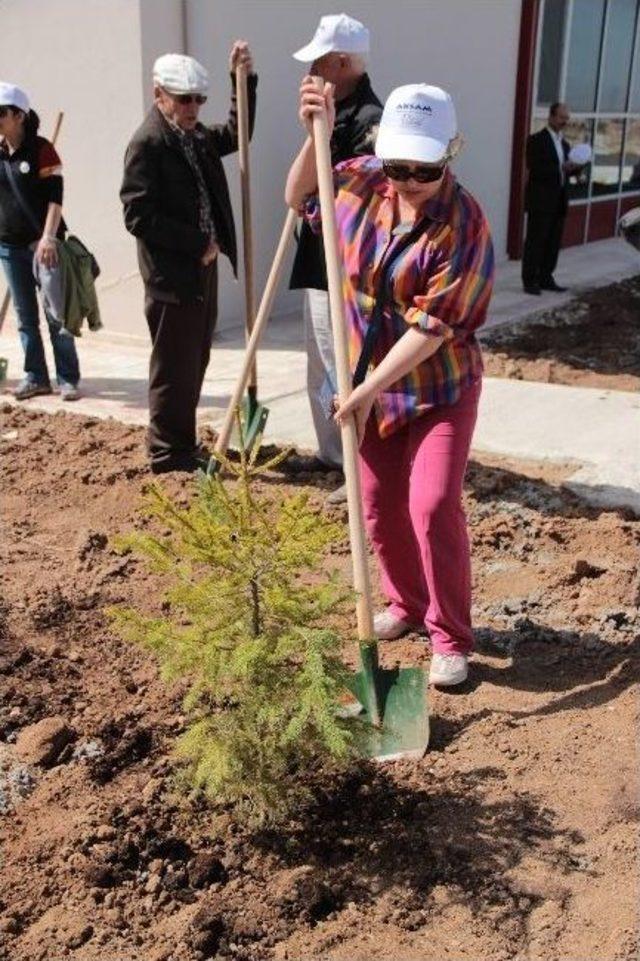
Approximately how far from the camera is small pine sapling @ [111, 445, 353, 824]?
2.62 m

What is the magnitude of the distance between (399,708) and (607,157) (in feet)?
46.0

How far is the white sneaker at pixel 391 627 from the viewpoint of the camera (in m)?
3.94

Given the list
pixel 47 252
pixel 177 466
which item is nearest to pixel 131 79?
pixel 47 252

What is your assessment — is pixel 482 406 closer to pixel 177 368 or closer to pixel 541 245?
pixel 177 368

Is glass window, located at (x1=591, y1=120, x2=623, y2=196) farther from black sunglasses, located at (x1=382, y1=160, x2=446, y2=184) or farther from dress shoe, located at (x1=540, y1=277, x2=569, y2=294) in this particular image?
black sunglasses, located at (x1=382, y1=160, x2=446, y2=184)

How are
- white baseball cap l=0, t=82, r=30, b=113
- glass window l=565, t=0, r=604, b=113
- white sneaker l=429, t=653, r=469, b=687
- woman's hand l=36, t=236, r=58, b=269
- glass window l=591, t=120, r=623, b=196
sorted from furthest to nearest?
glass window l=591, t=120, r=623, b=196 < glass window l=565, t=0, r=604, b=113 < woman's hand l=36, t=236, r=58, b=269 < white baseball cap l=0, t=82, r=30, b=113 < white sneaker l=429, t=653, r=469, b=687

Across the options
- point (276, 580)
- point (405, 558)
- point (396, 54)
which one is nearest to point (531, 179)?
point (396, 54)

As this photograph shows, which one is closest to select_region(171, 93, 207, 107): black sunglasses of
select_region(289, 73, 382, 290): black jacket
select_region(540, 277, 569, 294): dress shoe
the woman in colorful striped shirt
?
select_region(289, 73, 382, 290): black jacket

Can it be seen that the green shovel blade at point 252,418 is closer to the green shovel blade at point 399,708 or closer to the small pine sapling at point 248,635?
Answer: the green shovel blade at point 399,708

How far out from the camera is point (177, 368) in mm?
5414

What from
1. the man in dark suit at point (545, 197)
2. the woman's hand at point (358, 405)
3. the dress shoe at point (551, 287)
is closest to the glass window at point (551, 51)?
the man in dark suit at point (545, 197)

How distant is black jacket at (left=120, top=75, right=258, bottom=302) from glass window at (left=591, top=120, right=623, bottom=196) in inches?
430

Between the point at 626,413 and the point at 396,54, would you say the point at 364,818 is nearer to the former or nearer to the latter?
the point at 626,413

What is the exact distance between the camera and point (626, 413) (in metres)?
6.48
